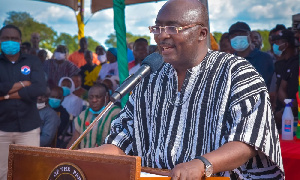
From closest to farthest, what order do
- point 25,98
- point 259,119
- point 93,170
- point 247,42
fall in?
point 93,170, point 259,119, point 25,98, point 247,42

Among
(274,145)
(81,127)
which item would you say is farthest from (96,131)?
(274,145)

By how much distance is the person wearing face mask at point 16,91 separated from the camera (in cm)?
501

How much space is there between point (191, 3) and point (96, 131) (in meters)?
3.44

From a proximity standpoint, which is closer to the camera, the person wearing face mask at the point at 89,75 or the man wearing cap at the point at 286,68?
the man wearing cap at the point at 286,68

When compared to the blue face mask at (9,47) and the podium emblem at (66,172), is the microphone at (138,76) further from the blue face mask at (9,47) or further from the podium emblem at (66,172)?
the blue face mask at (9,47)

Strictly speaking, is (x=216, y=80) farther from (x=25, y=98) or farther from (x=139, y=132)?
(x=25, y=98)

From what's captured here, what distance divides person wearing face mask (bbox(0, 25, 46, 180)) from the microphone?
3231 millimetres

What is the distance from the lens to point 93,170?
4.92 ft

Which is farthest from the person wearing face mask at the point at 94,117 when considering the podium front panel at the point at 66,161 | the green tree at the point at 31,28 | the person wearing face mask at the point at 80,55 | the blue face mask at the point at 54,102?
the green tree at the point at 31,28

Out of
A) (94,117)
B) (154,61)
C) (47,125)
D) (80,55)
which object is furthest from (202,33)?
(80,55)

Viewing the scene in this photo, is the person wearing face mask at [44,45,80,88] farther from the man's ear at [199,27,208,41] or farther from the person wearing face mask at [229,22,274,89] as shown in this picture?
the man's ear at [199,27,208,41]

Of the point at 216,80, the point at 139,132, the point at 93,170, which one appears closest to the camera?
the point at 93,170

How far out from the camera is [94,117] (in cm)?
552

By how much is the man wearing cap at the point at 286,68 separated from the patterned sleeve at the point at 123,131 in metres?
2.94
